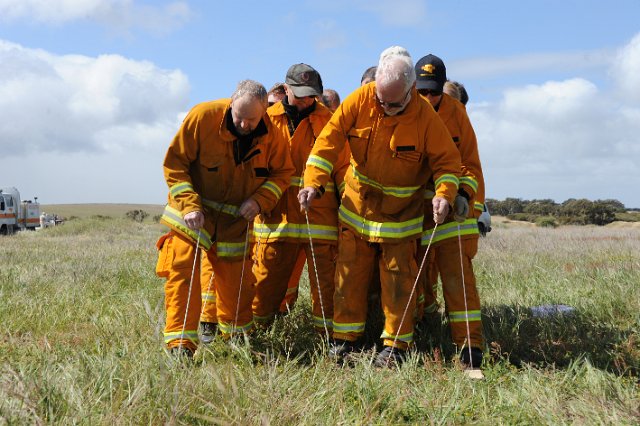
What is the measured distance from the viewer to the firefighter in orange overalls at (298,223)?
5117 mm

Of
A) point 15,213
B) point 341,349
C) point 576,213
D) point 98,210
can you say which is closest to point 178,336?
point 341,349

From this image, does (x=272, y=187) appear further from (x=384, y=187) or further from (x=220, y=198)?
(x=384, y=187)

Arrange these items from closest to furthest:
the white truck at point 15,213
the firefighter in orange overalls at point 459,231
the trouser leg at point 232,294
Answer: the firefighter in orange overalls at point 459,231
the trouser leg at point 232,294
the white truck at point 15,213

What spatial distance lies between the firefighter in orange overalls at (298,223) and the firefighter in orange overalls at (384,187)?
321mm

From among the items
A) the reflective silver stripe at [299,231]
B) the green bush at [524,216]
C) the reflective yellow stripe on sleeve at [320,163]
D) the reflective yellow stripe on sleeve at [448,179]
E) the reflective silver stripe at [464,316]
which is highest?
the reflective yellow stripe on sleeve at [320,163]

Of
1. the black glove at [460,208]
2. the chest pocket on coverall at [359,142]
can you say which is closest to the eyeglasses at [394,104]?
the chest pocket on coverall at [359,142]

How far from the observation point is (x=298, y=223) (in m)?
5.17

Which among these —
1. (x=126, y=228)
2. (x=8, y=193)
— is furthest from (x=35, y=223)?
(x=126, y=228)

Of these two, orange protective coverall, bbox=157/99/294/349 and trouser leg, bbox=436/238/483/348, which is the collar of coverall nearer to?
orange protective coverall, bbox=157/99/294/349

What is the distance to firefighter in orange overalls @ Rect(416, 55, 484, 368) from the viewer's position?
184 inches

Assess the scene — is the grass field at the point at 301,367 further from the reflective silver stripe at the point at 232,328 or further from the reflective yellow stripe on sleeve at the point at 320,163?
the reflective yellow stripe on sleeve at the point at 320,163

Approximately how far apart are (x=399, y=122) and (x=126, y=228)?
74.9 ft

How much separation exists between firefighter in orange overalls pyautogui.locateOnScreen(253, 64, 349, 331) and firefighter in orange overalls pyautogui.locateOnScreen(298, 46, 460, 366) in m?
0.32

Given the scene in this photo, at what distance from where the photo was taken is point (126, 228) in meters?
25.6
